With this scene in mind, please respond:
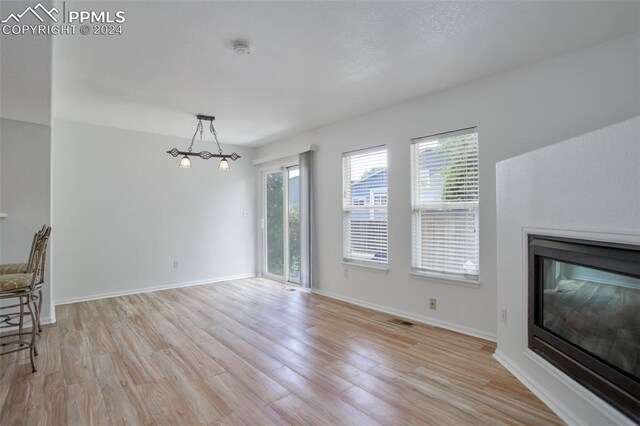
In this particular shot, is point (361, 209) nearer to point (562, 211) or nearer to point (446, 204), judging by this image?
point (446, 204)

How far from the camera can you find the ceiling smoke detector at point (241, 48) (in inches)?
98.0

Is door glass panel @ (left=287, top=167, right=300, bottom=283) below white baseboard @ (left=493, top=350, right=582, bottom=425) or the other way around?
the other way around

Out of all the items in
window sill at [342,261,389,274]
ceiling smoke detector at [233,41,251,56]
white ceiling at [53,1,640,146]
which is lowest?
window sill at [342,261,389,274]

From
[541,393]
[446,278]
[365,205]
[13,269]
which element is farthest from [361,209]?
[13,269]

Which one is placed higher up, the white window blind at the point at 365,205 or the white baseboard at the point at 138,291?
the white window blind at the point at 365,205

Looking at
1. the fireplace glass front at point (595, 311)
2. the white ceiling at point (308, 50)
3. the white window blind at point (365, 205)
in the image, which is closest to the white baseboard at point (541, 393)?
the fireplace glass front at point (595, 311)

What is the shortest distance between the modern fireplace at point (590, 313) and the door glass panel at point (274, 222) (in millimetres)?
4519

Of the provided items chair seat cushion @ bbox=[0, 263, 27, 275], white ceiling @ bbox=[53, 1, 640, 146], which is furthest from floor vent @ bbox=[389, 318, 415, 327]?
chair seat cushion @ bbox=[0, 263, 27, 275]

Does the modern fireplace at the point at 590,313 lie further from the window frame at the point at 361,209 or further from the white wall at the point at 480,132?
the window frame at the point at 361,209

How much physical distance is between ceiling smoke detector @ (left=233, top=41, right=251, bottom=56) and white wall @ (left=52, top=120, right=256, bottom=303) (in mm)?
3547

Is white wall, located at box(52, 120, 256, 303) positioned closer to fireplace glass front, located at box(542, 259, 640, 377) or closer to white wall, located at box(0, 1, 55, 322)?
white wall, located at box(0, 1, 55, 322)

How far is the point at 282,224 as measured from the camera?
6172 mm

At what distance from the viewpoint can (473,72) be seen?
3.06 m

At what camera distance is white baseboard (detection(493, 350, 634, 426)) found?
1610mm
